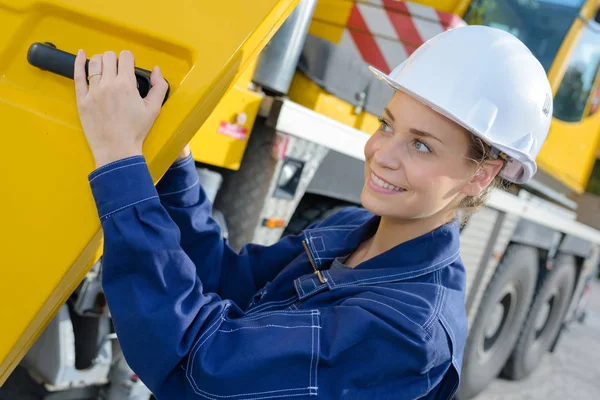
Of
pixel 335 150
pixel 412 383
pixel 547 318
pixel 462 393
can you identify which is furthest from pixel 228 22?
pixel 547 318

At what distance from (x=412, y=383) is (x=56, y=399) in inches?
52.4

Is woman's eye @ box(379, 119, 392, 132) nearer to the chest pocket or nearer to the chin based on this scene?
the chin

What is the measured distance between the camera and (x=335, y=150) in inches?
90.1

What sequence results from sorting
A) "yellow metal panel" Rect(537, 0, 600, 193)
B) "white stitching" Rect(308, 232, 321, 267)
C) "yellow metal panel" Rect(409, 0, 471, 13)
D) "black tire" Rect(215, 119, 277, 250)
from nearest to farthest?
"white stitching" Rect(308, 232, 321, 267)
"black tire" Rect(215, 119, 277, 250)
"yellow metal panel" Rect(409, 0, 471, 13)
"yellow metal panel" Rect(537, 0, 600, 193)

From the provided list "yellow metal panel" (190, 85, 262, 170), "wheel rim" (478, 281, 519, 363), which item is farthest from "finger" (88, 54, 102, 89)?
"wheel rim" (478, 281, 519, 363)

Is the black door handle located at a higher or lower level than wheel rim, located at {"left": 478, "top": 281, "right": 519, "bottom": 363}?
higher

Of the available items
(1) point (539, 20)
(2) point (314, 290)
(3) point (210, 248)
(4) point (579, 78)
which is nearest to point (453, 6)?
(1) point (539, 20)

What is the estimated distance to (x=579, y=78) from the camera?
382cm

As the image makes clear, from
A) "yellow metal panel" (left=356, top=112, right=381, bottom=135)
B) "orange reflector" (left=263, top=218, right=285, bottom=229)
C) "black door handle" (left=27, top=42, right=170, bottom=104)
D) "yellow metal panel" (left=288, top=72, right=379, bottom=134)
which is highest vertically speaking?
"black door handle" (left=27, top=42, right=170, bottom=104)

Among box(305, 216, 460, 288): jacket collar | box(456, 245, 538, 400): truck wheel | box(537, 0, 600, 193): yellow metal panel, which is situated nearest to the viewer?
box(305, 216, 460, 288): jacket collar

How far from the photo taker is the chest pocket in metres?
1.05

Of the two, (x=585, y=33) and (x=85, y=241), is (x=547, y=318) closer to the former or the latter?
(x=585, y=33)

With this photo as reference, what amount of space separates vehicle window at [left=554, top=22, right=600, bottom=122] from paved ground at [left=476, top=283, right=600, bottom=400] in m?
2.07

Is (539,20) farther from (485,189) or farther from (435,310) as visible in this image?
(435,310)
